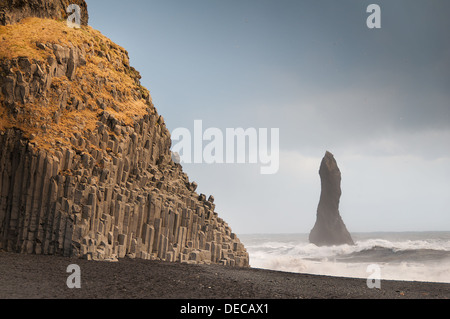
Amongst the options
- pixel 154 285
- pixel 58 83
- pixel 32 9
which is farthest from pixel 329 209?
pixel 154 285

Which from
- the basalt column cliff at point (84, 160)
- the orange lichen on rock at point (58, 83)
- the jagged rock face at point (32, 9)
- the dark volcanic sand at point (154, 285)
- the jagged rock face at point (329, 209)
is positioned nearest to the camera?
the dark volcanic sand at point (154, 285)

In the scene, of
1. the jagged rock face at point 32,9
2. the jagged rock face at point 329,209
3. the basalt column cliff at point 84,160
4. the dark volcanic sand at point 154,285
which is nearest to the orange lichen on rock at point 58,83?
the basalt column cliff at point 84,160

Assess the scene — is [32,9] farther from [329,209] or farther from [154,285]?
[329,209]

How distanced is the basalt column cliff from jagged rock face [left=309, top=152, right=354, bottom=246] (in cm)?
6376

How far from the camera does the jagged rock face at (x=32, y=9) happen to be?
23.0m

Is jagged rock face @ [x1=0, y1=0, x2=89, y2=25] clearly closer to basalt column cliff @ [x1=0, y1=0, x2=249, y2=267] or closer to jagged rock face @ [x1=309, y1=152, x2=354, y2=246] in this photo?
basalt column cliff @ [x1=0, y1=0, x2=249, y2=267]

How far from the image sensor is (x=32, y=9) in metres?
24.4

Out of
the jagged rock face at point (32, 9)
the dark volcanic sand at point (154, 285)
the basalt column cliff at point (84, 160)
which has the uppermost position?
the jagged rock face at point (32, 9)

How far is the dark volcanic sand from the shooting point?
11.3m

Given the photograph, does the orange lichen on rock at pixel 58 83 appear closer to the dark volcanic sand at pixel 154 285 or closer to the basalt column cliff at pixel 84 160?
the basalt column cliff at pixel 84 160

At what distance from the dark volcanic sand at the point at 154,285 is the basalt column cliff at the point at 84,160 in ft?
7.97

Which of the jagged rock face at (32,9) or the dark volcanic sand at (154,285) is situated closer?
the dark volcanic sand at (154,285)
